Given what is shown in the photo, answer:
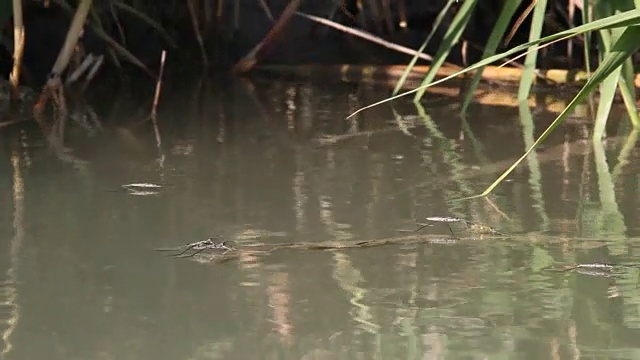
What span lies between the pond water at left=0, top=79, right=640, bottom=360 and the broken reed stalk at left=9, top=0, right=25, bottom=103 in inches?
8.1

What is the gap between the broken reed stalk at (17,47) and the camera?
5.46 feet

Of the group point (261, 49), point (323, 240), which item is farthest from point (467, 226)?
point (261, 49)

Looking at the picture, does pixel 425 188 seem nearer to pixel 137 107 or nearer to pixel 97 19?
pixel 137 107

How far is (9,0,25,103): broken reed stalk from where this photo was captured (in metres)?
1.66

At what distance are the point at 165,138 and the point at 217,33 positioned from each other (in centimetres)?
72

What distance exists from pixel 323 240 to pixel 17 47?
33.3 inches

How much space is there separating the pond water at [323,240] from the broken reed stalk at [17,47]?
20 centimetres

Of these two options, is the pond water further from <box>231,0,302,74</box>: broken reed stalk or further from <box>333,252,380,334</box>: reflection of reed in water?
<box>231,0,302,74</box>: broken reed stalk

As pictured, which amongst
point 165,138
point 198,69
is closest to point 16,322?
Answer: point 165,138

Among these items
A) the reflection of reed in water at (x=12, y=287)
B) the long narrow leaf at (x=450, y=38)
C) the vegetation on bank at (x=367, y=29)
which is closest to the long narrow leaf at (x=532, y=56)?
the vegetation on bank at (x=367, y=29)

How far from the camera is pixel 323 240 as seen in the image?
1056mm

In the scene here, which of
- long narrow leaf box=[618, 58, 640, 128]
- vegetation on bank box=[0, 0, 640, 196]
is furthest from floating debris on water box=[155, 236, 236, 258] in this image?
long narrow leaf box=[618, 58, 640, 128]

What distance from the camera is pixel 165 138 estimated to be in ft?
4.95

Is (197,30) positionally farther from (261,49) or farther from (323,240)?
(323,240)
